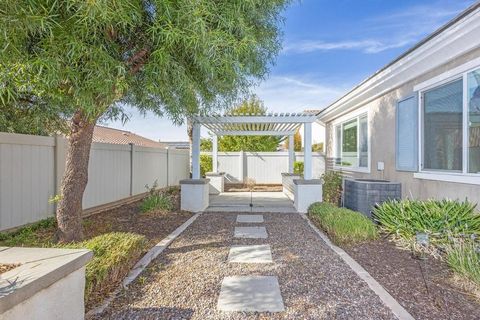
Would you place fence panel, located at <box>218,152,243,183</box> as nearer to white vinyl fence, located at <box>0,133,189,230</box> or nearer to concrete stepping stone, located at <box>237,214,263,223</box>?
white vinyl fence, located at <box>0,133,189,230</box>

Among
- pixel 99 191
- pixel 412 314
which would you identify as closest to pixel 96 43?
pixel 412 314

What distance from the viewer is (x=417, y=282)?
386 centimetres

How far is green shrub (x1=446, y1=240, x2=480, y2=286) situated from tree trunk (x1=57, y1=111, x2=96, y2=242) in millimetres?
5450

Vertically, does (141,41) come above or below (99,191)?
above

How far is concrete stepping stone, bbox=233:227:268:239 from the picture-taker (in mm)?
6270

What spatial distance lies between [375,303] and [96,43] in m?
4.44

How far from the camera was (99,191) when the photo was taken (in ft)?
27.1

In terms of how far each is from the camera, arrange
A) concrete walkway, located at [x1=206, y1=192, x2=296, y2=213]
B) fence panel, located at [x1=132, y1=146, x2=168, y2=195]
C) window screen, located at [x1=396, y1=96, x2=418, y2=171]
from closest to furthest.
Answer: window screen, located at [x1=396, y1=96, x2=418, y2=171] < concrete walkway, located at [x1=206, y1=192, x2=296, y2=213] < fence panel, located at [x1=132, y1=146, x2=168, y2=195]

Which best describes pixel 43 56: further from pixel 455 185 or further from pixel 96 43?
pixel 455 185

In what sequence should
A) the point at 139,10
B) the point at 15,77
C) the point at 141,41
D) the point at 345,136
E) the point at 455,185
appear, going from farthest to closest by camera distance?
the point at 345,136 → the point at 455,185 → the point at 141,41 → the point at 139,10 → the point at 15,77

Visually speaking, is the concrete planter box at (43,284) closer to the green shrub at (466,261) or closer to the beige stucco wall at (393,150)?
the green shrub at (466,261)

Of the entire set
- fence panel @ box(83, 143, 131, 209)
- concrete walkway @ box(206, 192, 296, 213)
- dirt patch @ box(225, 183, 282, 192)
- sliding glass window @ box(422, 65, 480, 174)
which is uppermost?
sliding glass window @ box(422, 65, 480, 174)

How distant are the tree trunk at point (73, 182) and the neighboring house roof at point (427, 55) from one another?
230 inches

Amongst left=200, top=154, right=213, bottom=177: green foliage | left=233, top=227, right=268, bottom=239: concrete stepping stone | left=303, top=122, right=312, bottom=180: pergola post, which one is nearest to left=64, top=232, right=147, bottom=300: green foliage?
left=233, top=227, right=268, bottom=239: concrete stepping stone
